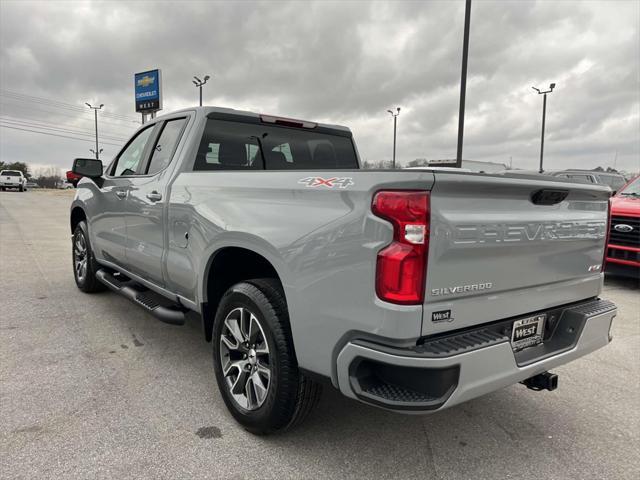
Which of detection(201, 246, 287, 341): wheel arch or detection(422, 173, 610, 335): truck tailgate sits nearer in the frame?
detection(422, 173, 610, 335): truck tailgate

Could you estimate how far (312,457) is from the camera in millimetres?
2529

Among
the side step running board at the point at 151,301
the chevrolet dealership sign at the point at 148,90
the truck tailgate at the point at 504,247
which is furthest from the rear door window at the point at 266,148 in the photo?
the chevrolet dealership sign at the point at 148,90

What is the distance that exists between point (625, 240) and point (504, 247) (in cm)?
593

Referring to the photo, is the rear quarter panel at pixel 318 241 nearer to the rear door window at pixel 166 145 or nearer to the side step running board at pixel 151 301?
the side step running board at pixel 151 301

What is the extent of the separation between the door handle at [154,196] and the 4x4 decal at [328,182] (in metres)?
1.65

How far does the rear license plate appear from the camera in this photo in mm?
2396

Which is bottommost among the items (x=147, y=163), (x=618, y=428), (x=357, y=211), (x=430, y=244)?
(x=618, y=428)

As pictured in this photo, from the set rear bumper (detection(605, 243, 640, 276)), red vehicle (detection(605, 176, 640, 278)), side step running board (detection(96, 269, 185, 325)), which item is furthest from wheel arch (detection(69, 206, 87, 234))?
red vehicle (detection(605, 176, 640, 278))

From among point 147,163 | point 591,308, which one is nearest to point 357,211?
point 591,308

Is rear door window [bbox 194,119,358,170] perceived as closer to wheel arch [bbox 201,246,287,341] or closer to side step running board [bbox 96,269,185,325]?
wheel arch [bbox 201,246,287,341]

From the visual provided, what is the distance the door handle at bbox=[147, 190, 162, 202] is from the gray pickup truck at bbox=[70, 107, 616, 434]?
2cm

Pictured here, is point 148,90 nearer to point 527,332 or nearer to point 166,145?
point 166,145

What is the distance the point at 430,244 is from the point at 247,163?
7.59ft

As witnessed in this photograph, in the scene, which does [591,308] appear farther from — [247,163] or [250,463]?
[247,163]
